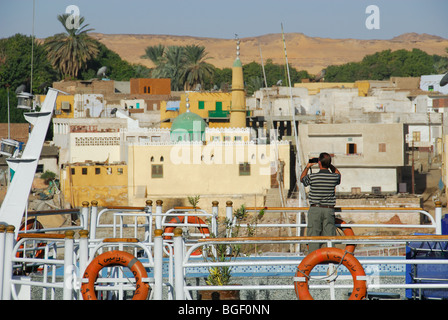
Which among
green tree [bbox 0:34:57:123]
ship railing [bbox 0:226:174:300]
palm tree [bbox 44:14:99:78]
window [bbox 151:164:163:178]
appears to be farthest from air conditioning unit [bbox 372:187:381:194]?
palm tree [bbox 44:14:99:78]

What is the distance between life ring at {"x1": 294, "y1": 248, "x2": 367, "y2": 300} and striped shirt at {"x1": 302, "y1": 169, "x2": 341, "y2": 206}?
6.79 ft

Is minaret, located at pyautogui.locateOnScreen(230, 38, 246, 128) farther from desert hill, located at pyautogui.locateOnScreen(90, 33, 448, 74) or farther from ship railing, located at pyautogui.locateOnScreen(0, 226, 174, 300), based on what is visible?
desert hill, located at pyautogui.locateOnScreen(90, 33, 448, 74)

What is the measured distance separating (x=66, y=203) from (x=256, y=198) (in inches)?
420

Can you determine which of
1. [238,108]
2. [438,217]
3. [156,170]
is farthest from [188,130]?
[438,217]

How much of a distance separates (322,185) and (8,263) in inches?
163

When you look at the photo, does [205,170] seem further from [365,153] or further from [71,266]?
[71,266]

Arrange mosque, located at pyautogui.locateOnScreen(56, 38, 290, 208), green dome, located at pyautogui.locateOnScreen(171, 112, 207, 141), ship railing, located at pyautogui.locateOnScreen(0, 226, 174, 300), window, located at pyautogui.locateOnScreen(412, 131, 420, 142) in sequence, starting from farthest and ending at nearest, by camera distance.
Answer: window, located at pyautogui.locateOnScreen(412, 131, 420, 142) < green dome, located at pyautogui.locateOnScreen(171, 112, 207, 141) < mosque, located at pyautogui.locateOnScreen(56, 38, 290, 208) < ship railing, located at pyautogui.locateOnScreen(0, 226, 174, 300)

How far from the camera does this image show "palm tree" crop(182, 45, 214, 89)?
3004 inches

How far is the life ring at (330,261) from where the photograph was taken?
8.08 metres

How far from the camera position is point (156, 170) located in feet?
142

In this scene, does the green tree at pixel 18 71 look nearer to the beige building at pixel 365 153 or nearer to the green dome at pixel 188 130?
the green dome at pixel 188 130

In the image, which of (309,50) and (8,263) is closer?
(8,263)

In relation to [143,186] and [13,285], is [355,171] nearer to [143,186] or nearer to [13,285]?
[143,186]
